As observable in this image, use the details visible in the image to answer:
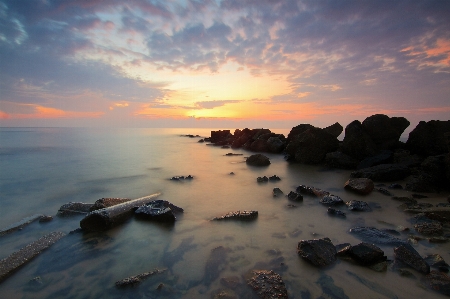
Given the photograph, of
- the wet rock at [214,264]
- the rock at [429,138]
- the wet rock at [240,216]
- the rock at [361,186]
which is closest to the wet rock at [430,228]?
the rock at [361,186]

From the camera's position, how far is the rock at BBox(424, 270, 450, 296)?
327 centimetres

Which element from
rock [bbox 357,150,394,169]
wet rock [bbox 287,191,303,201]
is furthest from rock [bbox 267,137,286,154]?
wet rock [bbox 287,191,303,201]

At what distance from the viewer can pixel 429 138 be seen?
14148 mm

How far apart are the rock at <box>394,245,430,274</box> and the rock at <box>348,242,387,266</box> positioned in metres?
0.27

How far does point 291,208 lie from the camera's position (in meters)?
7.05

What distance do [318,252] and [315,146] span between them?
1302 centimetres

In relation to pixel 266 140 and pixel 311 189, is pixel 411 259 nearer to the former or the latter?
pixel 311 189

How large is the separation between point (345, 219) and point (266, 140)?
19532mm

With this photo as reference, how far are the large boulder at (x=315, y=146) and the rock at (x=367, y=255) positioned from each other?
41.0 ft

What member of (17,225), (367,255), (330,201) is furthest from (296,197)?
(17,225)

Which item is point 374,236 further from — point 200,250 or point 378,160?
Answer: point 378,160

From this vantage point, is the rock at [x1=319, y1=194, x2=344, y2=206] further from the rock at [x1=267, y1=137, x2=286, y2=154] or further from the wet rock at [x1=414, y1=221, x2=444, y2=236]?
the rock at [x1=267, y1=137, x2=286, y2=154]

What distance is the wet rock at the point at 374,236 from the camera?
4673mm

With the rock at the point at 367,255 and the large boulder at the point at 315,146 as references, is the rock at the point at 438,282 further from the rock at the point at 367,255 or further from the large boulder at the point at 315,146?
the large boulder at the point at 315,146
